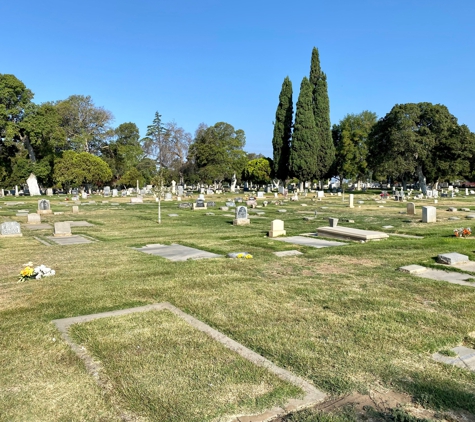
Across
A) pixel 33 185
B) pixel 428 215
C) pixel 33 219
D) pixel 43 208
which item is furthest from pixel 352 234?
pixel 33 185

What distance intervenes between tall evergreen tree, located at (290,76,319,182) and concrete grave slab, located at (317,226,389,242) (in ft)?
141

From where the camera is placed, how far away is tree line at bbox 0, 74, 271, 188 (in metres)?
49.3

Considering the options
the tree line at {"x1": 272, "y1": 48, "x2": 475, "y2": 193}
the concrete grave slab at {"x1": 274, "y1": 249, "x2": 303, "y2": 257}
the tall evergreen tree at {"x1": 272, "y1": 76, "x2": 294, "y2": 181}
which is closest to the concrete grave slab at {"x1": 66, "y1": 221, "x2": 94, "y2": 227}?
the concrete grave slab at {"x1": 274, "y1": 249, "x2": 303, "y2": 257}

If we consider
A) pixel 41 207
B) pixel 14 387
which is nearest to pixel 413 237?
pixel 14 387

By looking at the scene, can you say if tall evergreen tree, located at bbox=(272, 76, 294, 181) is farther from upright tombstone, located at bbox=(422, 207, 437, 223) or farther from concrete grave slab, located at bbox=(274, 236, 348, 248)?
concrete grave slab, located at bbox=(274, 236, 348, 248)

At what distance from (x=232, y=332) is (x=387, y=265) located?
5.23 metres

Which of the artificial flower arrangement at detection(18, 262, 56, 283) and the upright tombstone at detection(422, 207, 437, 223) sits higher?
the upright tombstone at detection(422, 207, 437, 223)

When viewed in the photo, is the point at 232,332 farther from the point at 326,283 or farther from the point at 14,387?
the point at 326,283

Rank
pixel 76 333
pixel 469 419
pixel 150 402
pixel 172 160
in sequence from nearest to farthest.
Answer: pixel 469 419, pixel 150 402, pixel 76 333, pixel 172 160

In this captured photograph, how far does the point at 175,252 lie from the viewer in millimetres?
10734

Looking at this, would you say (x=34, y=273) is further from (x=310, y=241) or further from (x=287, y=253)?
(x=310, y=241)

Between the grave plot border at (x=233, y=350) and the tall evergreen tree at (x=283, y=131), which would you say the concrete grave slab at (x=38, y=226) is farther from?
the tall evergreen tree at (x=283, y=131)

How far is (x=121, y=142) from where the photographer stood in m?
87.1

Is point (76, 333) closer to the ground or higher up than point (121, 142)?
closer to the ground
